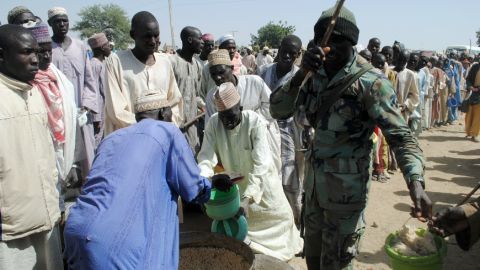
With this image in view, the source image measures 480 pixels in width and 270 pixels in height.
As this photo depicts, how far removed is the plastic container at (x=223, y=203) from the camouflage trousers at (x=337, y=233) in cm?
76

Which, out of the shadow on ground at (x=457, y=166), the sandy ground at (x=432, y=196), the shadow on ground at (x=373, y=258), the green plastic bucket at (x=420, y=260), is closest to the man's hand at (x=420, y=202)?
the green plastic bucket at (x=420, y=260)

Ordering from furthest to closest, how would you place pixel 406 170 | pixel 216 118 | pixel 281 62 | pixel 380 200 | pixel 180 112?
pixel 380 200 < pixel 281 62 < pixel 180 112 < pixel 216 118 < pixel 406 170

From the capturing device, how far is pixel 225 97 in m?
3.63

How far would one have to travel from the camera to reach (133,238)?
2215 mm

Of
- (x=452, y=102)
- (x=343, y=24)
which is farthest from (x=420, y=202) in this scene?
(x=452, y=102)

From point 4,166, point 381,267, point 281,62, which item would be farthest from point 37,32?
point 381,267

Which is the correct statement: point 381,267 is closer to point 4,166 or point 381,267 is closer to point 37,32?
point 4,166

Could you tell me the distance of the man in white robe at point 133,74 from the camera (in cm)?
396

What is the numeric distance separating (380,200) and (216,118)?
11.6 feet

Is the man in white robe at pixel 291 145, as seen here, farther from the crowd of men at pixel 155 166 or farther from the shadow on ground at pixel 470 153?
the shadow on ground at pixel 470 153

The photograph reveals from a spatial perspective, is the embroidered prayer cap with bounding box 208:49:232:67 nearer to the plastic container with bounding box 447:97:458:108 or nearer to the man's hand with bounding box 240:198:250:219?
the man's hand with bounding box 240:198:250:219

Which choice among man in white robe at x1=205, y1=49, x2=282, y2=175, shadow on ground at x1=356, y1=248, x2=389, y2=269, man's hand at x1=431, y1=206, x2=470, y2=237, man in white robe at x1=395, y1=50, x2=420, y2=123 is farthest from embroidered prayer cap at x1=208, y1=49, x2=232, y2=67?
man in white robe at x1=395, y1=50, x2=420, y2=123

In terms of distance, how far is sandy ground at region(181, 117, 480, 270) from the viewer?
4.31m

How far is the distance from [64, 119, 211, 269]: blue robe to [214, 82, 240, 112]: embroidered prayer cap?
1.21m
